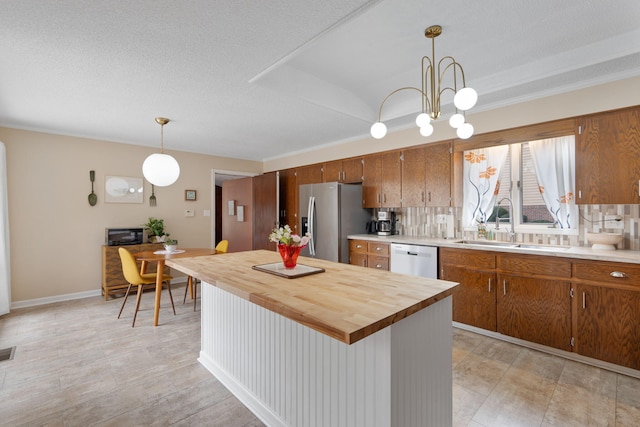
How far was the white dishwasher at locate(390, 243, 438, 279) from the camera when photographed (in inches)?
126

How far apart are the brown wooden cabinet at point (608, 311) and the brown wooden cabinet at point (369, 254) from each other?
Result: 1.80 metres

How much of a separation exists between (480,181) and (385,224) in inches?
50.4

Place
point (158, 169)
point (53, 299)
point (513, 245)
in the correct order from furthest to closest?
point (53, 299) → point (158, 169) → point (513, 245)

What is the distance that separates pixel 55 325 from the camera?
125 inches

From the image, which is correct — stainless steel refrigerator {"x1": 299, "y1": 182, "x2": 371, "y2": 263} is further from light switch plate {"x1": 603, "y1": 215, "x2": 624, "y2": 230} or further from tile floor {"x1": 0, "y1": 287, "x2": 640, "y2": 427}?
light switch plate {"x1": 603, "y1": 215, "x2": 624, "y2": 230}

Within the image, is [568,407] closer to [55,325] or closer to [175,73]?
[175,73]

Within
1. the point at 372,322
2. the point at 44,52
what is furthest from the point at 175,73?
the point at 372,322

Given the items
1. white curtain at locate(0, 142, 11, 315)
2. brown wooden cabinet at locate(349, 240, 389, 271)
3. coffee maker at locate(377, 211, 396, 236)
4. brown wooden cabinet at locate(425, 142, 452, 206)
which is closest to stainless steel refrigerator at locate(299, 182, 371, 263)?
brown wooden cabinet at locate(349, 240, 389, 271)

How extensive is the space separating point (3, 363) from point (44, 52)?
2.46 meters

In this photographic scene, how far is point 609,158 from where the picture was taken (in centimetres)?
243

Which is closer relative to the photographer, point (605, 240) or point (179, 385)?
point (179, 385)

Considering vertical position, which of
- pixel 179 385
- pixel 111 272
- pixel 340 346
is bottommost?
pixel 179 385

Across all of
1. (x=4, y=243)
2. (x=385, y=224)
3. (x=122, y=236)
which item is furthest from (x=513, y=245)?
(x=4, y=243)

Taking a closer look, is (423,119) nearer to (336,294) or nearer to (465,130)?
(465,130)
